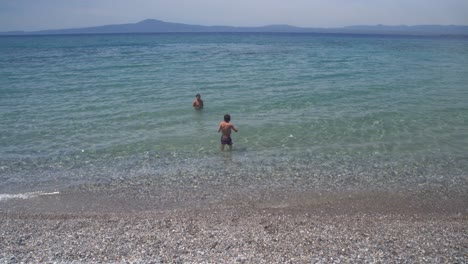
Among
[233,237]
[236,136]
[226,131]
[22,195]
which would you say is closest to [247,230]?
[233,237]

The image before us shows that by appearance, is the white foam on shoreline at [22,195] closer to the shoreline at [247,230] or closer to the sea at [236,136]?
the sea at [236,136]

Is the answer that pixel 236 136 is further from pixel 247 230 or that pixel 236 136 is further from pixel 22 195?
pixel 22 195

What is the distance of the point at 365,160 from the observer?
12758 millimetres

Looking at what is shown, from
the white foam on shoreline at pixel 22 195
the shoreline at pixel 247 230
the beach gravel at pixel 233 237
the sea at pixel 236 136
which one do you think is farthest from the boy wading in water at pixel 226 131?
the white foam on shoreline at pixel 22 195

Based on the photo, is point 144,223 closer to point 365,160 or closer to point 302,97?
point 365,160

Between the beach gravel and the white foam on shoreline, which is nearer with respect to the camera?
the beach gravel

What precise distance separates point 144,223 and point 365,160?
7822 mm

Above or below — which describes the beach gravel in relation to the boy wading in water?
below

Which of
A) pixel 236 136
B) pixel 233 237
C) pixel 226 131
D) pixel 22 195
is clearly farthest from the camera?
pixel 236 136

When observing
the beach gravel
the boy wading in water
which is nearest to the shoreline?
the beach gravel

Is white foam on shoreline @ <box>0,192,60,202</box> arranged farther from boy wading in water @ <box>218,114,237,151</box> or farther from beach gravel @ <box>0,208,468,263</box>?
boy wading in water @ <box>218,114,237,151</box>

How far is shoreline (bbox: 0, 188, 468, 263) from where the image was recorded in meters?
7.21

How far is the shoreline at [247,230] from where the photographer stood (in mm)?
7215

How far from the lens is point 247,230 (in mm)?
8258
